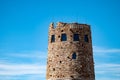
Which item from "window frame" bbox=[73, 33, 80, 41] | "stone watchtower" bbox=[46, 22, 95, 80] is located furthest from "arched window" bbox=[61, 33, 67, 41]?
"window frame" bbox=[73, 33, 80, 41]

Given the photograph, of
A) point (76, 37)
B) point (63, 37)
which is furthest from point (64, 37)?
point (76, 37)

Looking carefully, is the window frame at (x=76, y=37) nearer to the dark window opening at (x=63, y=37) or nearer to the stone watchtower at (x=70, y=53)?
the stone watchtower at (x=70, y=53)

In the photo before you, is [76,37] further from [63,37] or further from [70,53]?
[70,53]

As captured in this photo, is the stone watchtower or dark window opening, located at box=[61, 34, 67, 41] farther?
dark window opening, located at box=[61, 34, 67, 41]

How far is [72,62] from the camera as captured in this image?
55.1 meters

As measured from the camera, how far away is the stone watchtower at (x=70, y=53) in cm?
5472

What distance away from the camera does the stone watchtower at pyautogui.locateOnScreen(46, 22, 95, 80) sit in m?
54.7

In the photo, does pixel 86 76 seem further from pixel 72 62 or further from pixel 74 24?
pixel 74 24

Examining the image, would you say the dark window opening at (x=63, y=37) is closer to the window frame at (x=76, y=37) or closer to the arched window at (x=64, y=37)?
the arched window at (x=64, y=37)

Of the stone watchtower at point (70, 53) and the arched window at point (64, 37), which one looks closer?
the stone watchtower at point (70, 53)

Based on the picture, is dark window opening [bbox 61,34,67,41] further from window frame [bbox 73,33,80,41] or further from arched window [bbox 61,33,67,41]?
window frame [bbox 73,33,80,41]

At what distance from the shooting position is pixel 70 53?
5538cm

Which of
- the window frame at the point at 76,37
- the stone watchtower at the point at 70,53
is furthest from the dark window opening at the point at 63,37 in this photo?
the window frame at the point at 76,37

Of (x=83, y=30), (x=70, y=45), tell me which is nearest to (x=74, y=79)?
(x=70, y=45)
